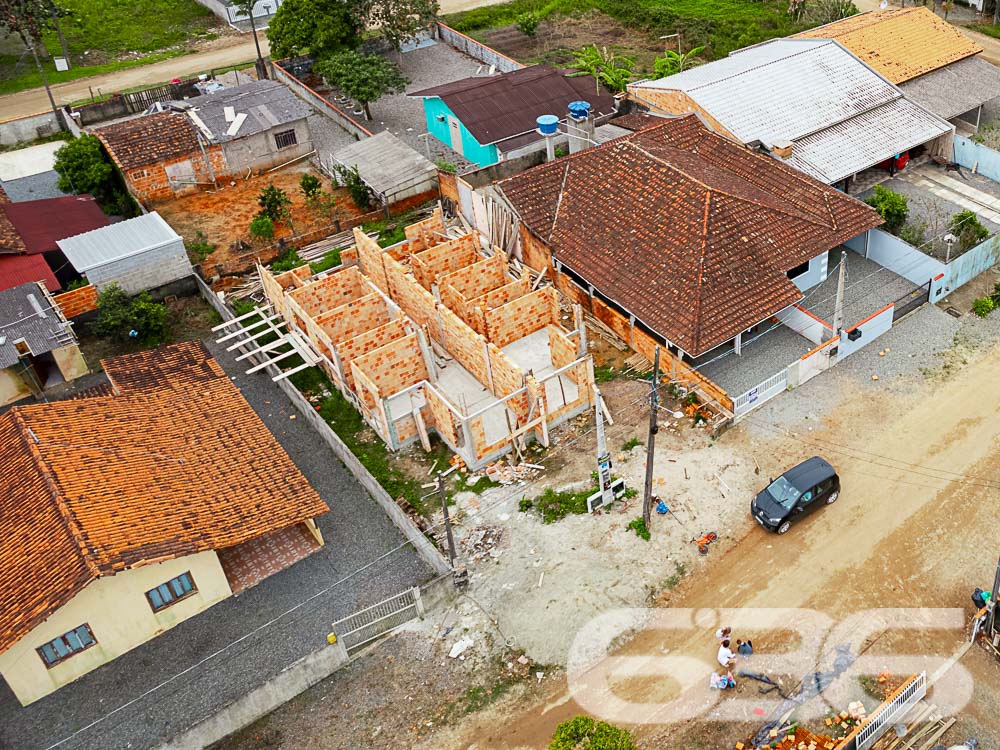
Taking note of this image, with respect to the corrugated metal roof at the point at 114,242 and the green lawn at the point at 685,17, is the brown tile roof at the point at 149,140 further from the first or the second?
the green lawn at the point at 685,17

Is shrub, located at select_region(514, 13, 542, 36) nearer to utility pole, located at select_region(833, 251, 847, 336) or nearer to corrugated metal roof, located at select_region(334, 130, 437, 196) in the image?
corrugated metal roof, located at select_region(334, 130, 437, 196)

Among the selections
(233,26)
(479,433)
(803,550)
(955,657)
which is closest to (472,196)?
(479,433)

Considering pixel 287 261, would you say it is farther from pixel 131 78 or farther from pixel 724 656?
pixel 131 78

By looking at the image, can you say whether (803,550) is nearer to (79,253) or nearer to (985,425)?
(985,425)

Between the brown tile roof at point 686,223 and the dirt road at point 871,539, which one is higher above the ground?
the brown tile roof at point 686,223

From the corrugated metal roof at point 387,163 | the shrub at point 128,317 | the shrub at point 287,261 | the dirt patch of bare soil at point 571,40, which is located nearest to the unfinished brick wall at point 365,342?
the shrub at point 287,261

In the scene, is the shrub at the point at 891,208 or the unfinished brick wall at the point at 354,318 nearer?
the unfinished brick wall at the point at 354,318

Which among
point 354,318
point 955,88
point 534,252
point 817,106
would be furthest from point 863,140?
point 354,318

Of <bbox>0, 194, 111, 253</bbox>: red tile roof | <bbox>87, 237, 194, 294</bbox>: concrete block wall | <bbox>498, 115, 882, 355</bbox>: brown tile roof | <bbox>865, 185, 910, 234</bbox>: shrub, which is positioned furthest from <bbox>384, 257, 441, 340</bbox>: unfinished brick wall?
<bbox>865, 185, 910, 234</bbox>: shrub
